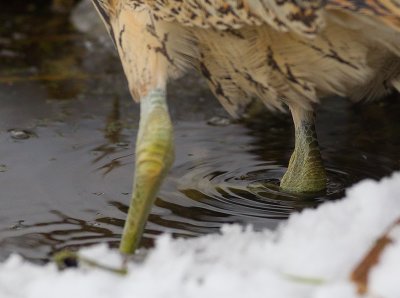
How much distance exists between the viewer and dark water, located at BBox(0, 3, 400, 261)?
3.03 m

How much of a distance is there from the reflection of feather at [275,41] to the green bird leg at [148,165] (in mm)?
175

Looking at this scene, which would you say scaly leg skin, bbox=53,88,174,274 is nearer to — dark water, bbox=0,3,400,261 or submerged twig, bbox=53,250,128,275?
dark water, bbox=0,3,400,261

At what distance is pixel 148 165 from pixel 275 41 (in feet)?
1.60

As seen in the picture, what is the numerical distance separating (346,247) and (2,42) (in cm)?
343

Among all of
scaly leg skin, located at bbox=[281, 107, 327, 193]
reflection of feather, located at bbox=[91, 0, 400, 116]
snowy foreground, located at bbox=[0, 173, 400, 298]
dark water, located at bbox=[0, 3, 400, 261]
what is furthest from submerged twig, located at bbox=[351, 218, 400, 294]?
scaly leg skin, located at bbox=[281, 107, 327, 193]

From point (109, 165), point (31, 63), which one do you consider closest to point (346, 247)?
point (109, 165)

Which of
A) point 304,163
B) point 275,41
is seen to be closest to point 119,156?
point 304,163

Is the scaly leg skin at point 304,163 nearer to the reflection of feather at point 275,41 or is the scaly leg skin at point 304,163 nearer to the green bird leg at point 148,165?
the reflection of feather at point 275,41

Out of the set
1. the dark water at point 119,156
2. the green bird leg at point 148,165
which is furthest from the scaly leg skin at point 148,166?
the dark water at point 119,156

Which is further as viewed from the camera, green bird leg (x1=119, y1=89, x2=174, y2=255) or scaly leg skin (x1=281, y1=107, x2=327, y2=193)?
scaly leg skin (x1=281, y1=107, x2=327, y2=193)

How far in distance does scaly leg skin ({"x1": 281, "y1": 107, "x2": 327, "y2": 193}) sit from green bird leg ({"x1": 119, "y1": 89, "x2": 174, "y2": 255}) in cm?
59

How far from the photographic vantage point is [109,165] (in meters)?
3.55

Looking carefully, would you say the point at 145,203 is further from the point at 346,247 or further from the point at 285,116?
the point at 285,116

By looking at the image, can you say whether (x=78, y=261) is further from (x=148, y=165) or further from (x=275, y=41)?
(x=275, y=41)
